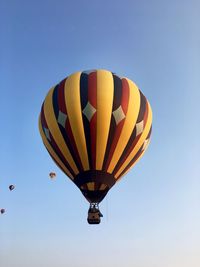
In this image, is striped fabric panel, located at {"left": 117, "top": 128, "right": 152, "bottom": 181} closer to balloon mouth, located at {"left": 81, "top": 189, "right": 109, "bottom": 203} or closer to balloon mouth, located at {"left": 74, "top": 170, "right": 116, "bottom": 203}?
balloon mouth, located at {"left": 74, "top": 170, "right": 116, "bottom": 203}

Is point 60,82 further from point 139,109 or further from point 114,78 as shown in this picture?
point 139,109

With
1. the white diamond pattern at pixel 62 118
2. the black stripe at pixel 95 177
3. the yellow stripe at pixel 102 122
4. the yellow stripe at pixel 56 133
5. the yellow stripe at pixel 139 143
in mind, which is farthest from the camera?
the yellow stripe at pixel 139 143

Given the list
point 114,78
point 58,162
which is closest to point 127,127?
point 114,78

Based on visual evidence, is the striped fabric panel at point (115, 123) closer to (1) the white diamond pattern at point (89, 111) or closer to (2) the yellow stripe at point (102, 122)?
(2) the yellow stripe at point (102, 122)

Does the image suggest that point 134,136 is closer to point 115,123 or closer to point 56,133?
point 115,123

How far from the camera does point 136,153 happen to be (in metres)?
26.5

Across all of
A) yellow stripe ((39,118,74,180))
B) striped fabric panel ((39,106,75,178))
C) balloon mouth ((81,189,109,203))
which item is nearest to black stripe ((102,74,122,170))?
balloon mouth ((81,189,109,203))

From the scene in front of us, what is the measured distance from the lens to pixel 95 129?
2450 centimetres

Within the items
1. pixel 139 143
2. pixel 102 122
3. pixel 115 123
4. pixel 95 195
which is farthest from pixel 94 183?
pixel 139 143

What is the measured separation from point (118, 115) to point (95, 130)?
5.30 feet

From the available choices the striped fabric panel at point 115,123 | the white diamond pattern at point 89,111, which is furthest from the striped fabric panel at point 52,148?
the white diamond pattern at point 89,111

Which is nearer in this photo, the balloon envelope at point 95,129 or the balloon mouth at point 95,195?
the balloon envelope at point 95,129

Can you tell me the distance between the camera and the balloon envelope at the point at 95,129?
24.5 metres

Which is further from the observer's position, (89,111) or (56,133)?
(56,133)
